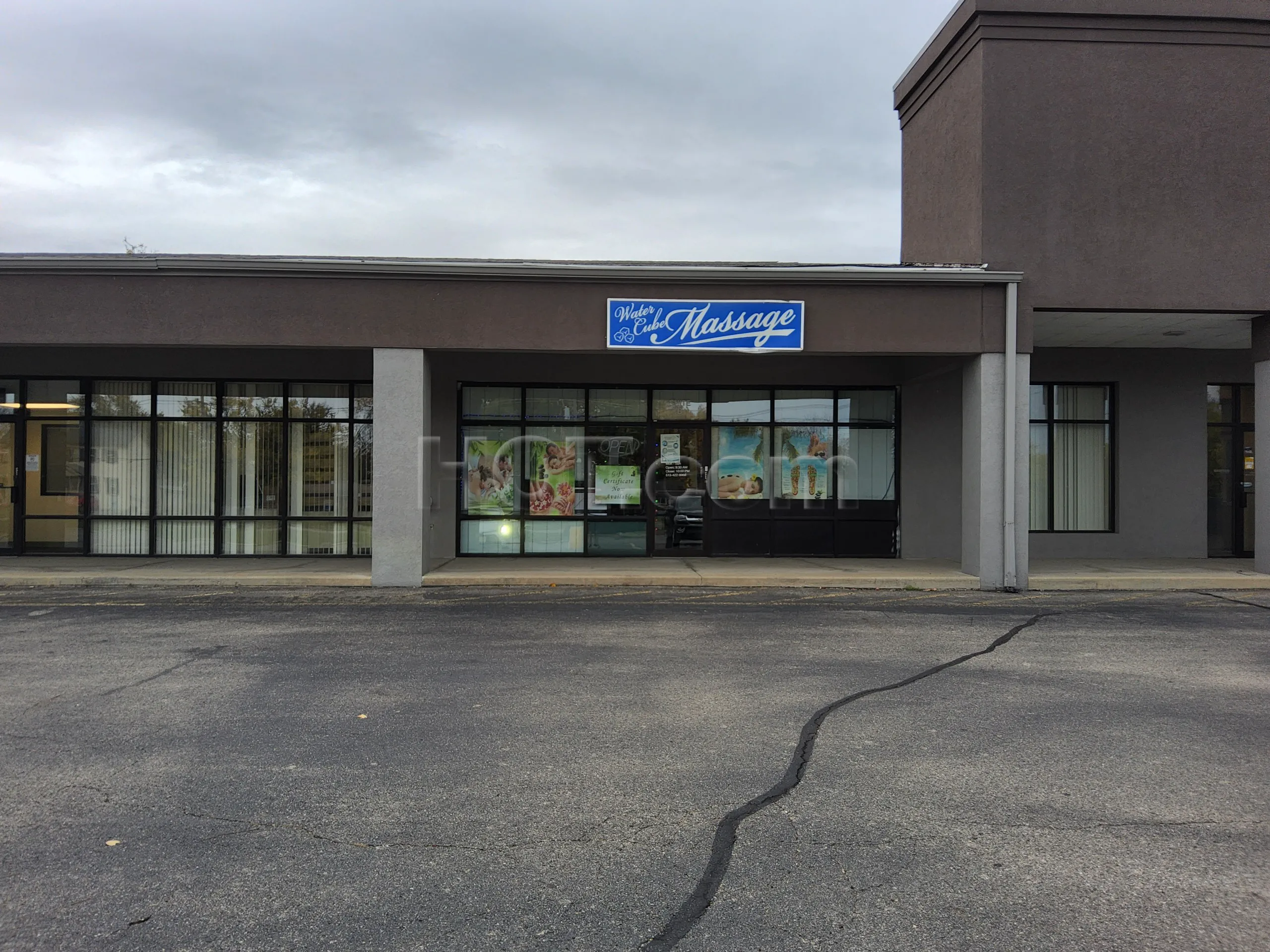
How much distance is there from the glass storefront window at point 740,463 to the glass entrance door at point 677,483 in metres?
0.26

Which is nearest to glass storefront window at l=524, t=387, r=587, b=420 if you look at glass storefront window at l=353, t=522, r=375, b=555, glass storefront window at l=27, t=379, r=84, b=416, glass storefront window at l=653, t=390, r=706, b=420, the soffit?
glass storefront window at l=653, t=390, r=706, b=420

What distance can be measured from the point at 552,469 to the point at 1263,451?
11209mm

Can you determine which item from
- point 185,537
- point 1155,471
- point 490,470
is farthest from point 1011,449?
point 185,537

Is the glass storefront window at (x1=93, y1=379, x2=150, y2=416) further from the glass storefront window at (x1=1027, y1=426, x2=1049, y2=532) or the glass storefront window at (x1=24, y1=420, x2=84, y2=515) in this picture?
the glass storefront window at (x1=1027, y1=426, x2=1049, y2=532)

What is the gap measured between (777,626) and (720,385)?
702 cm

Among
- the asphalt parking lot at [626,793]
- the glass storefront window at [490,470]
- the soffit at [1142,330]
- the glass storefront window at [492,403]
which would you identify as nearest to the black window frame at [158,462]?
the glass storefront window at [492,403]

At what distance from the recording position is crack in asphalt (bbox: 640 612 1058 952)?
358 centimetres

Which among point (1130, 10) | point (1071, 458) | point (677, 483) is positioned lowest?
point (677, 483)

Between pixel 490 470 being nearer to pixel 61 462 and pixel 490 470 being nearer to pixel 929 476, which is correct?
pixel 61 462

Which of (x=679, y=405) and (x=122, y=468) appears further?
(x=679, y=405)

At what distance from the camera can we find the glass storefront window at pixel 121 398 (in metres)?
16.1

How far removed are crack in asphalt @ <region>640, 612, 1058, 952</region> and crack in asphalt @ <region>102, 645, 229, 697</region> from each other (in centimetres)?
509

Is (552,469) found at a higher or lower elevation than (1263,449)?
lower

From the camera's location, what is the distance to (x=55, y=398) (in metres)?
16.0
